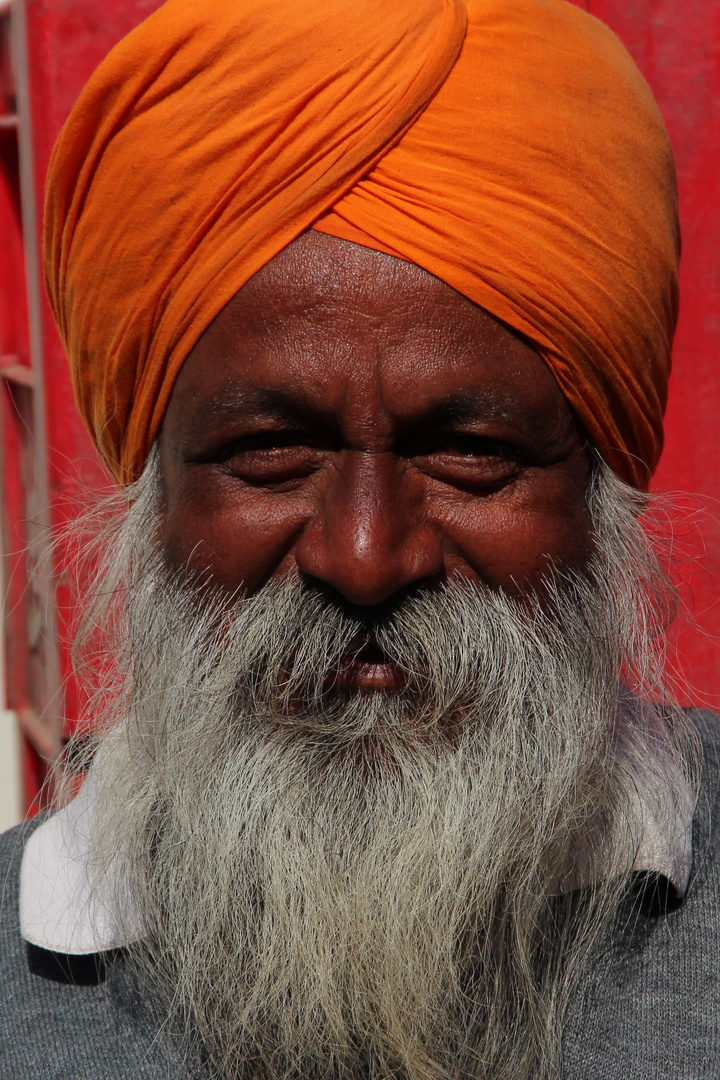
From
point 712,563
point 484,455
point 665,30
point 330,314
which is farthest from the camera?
point 712,563

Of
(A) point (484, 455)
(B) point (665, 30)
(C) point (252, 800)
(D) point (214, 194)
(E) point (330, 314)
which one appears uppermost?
(B) point (665, 30)

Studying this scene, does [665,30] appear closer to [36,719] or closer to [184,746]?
[184,746]

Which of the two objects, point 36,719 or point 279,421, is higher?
point 279,421

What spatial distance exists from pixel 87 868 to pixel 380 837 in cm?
47

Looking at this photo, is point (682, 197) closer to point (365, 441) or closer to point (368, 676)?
point (365, 441)

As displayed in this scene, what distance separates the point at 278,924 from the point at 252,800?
0.18m

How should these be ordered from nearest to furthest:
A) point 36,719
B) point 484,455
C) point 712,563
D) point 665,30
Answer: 1. point 484,455
2. point 665,30
3. point 712,563
4. point 36,719

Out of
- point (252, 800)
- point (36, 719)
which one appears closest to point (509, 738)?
point (252, 800)

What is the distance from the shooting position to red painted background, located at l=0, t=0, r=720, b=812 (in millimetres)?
2086

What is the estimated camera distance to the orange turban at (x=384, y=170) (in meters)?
1.29

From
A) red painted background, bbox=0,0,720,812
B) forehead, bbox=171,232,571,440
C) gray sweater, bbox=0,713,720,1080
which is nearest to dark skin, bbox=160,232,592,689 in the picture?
forehead, bbox=171,232,571,440

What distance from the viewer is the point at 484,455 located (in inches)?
54.1

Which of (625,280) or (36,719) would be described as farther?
(36,719)

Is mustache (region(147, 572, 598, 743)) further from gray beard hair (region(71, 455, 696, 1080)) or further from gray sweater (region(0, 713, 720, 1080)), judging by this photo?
gray sweater (region(0, 713, 720, 1080))
